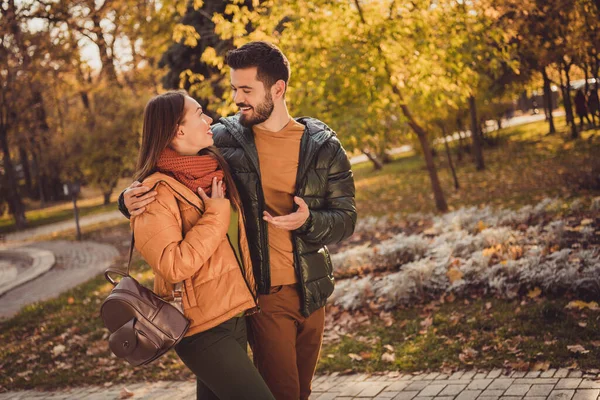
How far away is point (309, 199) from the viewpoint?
360 centimetres

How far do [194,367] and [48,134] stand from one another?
110 feet

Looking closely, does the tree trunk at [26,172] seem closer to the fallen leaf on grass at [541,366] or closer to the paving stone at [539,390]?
the fallen leaf on grass at [541,366]

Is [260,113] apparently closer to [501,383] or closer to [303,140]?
[303,140]

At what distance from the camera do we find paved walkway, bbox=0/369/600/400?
4.67m

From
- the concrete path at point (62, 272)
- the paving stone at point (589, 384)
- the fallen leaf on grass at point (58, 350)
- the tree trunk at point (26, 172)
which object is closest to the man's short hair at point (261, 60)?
the paving stone at point (589, 384)

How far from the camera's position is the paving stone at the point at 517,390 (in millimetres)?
4738

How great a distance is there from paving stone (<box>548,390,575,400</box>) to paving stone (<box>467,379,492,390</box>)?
0.55 metres

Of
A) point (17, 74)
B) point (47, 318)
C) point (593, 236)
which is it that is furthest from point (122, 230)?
point (593, 236)

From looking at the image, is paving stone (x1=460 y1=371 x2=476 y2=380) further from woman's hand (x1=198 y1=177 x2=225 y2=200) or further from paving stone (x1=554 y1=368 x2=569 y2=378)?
woman's hand (x1=198 y1=177 x2=225 y2=200)

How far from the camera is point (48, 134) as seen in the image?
34.0 metres

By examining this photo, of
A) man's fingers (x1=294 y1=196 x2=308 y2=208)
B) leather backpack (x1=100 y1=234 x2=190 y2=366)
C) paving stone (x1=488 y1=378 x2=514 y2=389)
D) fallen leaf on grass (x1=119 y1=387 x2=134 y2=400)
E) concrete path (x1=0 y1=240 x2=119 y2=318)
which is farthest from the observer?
concrete path (x1=0 y1=240 x2=119 y2=318)

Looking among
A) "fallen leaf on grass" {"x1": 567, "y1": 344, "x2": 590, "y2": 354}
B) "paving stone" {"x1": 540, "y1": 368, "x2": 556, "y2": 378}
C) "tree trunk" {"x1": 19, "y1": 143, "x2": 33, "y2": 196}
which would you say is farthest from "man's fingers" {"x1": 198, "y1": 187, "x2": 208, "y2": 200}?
"tree trunk" {"x1": 19, "y1": 143, "x2": 33, "y2": 196}

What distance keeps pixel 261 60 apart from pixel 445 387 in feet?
9.88

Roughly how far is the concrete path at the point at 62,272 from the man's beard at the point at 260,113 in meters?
9.18
